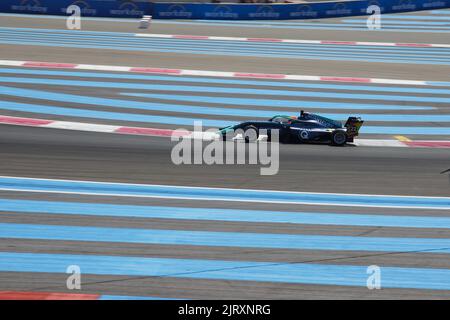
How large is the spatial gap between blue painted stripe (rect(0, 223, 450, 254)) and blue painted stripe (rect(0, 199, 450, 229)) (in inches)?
35.1

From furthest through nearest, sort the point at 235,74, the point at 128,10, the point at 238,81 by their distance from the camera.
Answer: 1. the point at 128,10
2. the point at 235,74
3. the point at 238,81

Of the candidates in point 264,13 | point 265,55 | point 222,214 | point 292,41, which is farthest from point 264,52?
point 222,214

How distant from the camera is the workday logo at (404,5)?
46281mm

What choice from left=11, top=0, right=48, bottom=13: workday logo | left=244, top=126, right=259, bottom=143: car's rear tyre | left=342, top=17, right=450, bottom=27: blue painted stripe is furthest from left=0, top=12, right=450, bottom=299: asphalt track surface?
left=342, top=17, right=450, bottom=27: blue painted stripe

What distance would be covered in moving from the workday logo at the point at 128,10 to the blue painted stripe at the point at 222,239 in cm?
3163

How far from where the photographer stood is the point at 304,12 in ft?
147

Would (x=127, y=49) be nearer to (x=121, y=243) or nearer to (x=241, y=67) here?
(x=241, y=67)

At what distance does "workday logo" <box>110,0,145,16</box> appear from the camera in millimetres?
43281

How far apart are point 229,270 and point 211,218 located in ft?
9.01

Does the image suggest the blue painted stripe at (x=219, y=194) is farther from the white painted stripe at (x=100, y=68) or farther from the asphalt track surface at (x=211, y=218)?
the white painted stripe at (x=100, y=68)

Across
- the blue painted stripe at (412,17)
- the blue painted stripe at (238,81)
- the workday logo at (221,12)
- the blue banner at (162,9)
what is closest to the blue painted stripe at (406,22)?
the blue painted stripe at (412,17)

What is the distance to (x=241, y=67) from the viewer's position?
32.0 m

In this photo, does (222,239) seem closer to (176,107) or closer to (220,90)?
(176,107)
